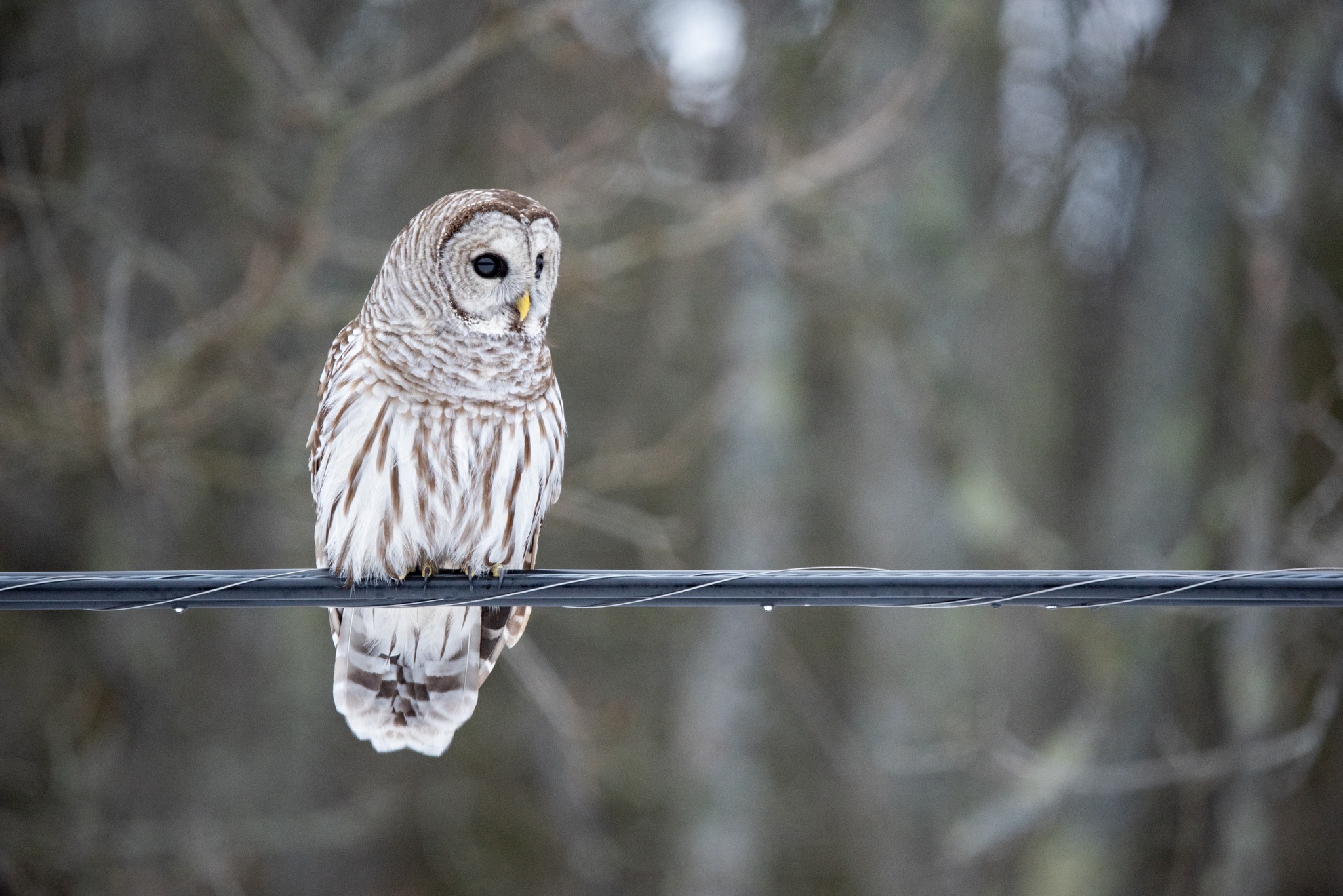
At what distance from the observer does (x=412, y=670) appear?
5.28m

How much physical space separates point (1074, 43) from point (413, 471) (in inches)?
340

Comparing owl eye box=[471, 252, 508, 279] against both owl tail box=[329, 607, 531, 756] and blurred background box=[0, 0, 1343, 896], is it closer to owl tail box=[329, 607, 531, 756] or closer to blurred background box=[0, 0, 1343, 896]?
owl tail box=[329, 607, 531, 756]

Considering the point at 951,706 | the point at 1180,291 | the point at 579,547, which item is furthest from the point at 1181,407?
the point at 579,547

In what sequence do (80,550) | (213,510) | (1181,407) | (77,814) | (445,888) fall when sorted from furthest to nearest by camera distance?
(445,888) < (1181,407) < (213,510) < (80,550) < (77,814)

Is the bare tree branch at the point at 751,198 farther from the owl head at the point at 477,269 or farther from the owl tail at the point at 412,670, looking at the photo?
the owl tail at the point at 412,670

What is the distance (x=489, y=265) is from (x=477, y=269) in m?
0.05

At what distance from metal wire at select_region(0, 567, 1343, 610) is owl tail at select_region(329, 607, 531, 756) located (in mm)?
1856

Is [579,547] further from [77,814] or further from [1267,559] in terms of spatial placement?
[1267,559]

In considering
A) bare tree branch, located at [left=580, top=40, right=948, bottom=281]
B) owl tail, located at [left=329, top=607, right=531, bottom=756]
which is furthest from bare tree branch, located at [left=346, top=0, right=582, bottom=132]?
owl tail, located at [left=329, top=607, right=531, bottom=756]

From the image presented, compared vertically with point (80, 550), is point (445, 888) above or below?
below

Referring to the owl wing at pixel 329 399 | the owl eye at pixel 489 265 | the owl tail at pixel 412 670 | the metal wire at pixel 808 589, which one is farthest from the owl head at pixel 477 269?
the metal wire at pixel 808 589

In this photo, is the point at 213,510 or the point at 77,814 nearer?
the point at 77,814

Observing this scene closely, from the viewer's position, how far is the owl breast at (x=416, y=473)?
4.84 m

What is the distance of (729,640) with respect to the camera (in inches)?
472
